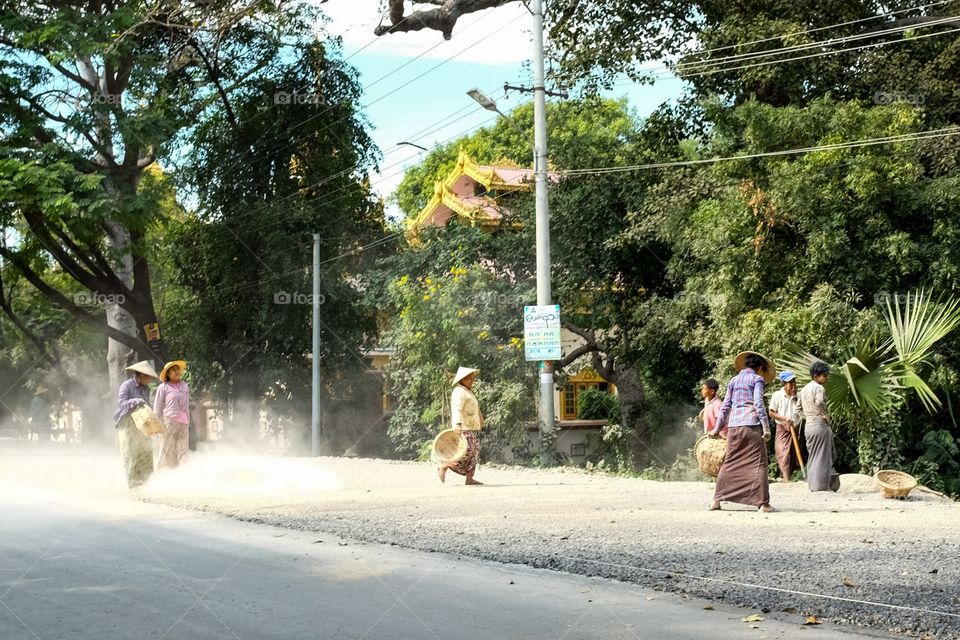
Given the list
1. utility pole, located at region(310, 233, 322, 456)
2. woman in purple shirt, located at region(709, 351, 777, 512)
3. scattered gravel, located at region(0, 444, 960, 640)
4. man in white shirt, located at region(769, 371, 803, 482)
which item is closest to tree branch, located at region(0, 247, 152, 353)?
utility pole, located at region(310, 233, 322, 456)

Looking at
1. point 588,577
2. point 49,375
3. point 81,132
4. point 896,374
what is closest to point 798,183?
point 896,374

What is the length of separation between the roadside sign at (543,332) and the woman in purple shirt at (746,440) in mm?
9616

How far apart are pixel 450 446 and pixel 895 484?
246 inches

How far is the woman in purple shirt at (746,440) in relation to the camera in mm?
13477

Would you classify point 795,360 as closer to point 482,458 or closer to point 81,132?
point 482,458

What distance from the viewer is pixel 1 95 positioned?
3008 cm

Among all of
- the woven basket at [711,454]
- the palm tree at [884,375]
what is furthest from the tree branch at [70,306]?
the woven basket at [711,454]

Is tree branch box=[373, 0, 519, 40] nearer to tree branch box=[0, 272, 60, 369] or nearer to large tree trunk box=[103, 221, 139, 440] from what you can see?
large tree trunk box=[103, 221, 139, 440]

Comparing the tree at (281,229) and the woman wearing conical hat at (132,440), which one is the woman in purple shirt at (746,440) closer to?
the woman wearing conical hat at (132,440)

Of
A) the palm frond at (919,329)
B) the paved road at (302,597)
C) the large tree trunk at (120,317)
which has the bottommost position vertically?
the paved road at (302,597)

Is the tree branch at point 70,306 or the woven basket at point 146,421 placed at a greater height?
the tree branch at point 70,306

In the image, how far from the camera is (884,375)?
1852 centimetres

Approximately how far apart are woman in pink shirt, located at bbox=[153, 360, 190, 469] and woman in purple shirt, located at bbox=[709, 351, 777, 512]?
28.0ft

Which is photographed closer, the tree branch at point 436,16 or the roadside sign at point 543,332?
the tree branch at point 436,16
